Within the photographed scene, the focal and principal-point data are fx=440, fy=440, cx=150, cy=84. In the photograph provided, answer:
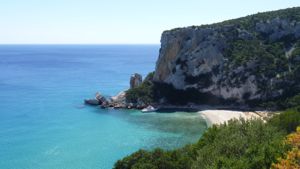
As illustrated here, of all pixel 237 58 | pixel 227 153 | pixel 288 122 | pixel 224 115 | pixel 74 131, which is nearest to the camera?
pixel 227 153

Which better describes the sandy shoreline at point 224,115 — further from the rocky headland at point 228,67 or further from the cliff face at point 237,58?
the cliff face at point 237,58

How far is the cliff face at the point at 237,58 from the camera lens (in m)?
74.1

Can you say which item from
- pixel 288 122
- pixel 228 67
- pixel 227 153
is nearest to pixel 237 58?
pixel 228 67

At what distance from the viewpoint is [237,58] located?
76812 mm

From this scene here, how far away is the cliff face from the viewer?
243 feet

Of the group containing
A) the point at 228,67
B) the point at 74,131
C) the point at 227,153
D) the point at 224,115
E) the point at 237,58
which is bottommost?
the point at 74,131

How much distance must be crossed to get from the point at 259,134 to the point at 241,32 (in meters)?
49.8

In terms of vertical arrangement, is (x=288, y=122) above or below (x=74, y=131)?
above

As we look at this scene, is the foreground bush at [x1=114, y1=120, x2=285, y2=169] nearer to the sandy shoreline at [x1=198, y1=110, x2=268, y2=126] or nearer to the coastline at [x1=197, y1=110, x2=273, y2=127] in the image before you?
the sandy shoreline at [x1=198, y1=110, x2=268, y2=126]

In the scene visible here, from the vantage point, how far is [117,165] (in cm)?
3322

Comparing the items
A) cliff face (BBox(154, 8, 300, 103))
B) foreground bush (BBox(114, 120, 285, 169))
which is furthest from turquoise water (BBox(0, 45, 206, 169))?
foreground bush (BBox(114, 120, 285, 169))

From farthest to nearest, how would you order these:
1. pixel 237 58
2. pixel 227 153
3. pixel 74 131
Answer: pixel 237 58, pixel 74 131, pixel 227 153

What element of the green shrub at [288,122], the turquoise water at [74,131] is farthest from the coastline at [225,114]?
the green shrub at [288,122]

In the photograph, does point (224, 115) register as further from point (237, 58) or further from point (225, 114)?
point (237, 58)
